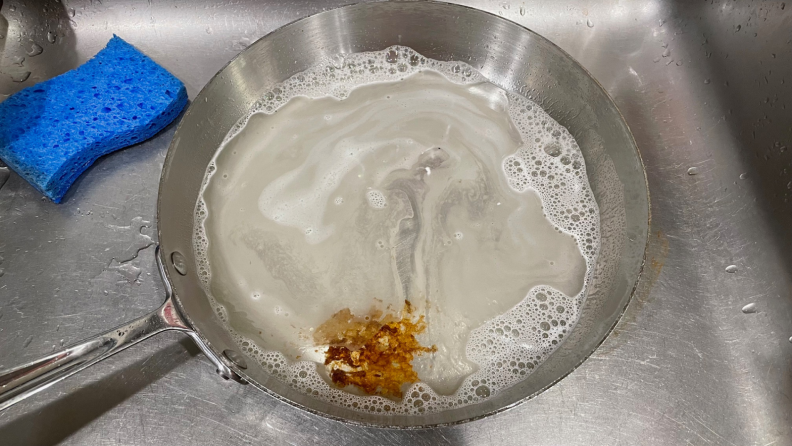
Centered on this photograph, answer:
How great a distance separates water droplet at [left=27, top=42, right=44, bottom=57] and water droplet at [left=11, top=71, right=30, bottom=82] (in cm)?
4

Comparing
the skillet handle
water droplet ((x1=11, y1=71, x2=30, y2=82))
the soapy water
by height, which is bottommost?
the skillet handle

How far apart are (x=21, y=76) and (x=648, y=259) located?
1.15 meters

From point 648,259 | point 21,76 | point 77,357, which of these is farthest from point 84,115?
point 648,259

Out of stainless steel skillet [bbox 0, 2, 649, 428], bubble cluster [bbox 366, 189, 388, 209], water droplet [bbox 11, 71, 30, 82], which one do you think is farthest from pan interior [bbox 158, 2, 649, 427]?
water droplet [bbox 11, 71, 30, 82]

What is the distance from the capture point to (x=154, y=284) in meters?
0.80

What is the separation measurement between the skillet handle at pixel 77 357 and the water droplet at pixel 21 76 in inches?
24.9

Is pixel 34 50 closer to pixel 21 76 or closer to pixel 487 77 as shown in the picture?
pixel 21 76

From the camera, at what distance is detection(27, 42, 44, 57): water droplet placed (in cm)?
98

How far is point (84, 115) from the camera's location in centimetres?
84

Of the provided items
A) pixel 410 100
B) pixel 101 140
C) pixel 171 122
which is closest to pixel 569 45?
pixel 410 100

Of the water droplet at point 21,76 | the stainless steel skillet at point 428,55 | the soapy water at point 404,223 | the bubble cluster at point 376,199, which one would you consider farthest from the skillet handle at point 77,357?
the water droplet at point 21,76

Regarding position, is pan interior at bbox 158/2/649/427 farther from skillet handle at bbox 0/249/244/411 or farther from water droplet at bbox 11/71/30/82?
water droplet at bbox 11/71/30/82

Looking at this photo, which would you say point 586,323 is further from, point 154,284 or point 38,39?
point 38,39

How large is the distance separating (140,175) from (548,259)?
2.23ft
